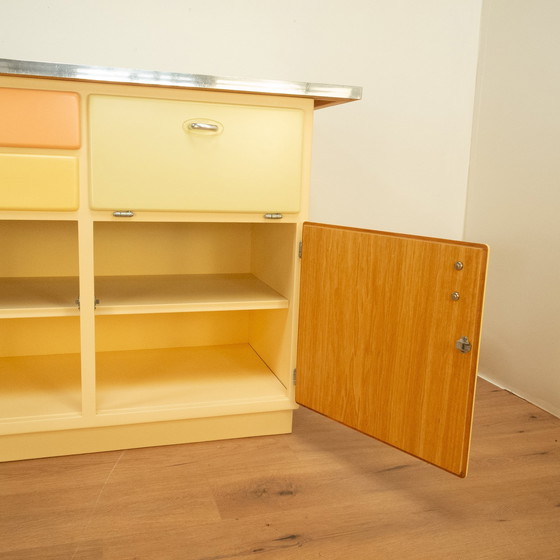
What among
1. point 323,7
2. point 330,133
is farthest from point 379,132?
point 323,7

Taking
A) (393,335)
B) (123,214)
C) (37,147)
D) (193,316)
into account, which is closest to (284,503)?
(393,335)

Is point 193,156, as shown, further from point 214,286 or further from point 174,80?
point 214,286

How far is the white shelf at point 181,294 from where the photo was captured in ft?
5.01

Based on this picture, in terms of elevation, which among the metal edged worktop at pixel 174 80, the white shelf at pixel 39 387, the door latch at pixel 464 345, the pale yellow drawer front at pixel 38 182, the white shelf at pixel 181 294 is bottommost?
the white shelf at pixel 39 387

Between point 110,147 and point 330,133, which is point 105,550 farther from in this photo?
point 330,133

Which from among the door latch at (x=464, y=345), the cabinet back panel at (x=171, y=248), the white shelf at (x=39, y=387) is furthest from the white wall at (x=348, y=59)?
the door latch at (x=464, y=345)

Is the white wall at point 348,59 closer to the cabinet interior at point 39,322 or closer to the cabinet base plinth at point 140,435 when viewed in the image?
the cabinet interior at point 39,322

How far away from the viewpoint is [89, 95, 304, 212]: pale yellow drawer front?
4.56 feet

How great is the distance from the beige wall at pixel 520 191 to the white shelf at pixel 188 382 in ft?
3.03

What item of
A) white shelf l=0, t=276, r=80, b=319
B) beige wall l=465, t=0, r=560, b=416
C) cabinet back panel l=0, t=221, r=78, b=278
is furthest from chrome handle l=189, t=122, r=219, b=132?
beige wall l=465, t=0, r=560, b=416

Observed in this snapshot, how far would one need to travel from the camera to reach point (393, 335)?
1.35 meters

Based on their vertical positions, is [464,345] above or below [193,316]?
above

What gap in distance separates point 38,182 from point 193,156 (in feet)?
1.20

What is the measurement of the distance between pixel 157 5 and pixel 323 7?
0.58 metres
